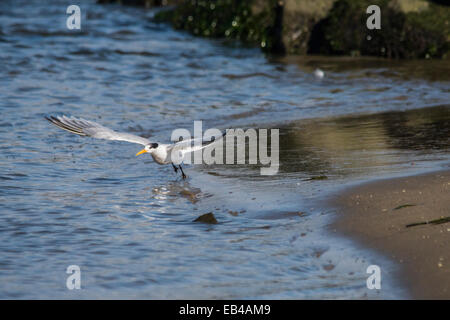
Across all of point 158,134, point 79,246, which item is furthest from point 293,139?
point 79,246

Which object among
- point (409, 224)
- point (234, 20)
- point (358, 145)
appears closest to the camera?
point (409, 224)

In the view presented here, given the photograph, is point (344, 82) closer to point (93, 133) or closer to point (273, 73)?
point (273, 73)

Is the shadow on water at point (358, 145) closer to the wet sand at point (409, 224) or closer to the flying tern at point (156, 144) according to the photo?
the flying tern at point (156, 144)

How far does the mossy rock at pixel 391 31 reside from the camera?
1386 centimetres

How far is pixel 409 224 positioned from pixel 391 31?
953cm

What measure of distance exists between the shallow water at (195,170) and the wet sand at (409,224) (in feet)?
0.50

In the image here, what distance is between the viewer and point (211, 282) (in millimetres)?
4766

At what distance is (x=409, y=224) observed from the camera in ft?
17.5
